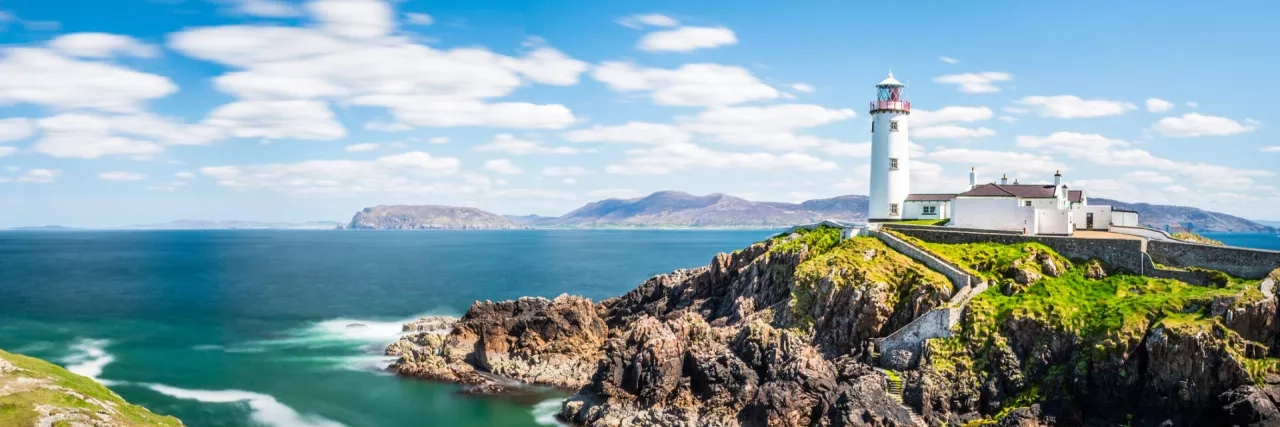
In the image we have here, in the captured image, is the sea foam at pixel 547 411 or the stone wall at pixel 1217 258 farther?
the sea foam at pixel 547 411

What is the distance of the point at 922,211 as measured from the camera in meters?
63.2

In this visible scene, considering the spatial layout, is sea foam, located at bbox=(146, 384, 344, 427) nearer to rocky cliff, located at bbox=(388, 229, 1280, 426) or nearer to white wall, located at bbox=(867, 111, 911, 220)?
rocky cliff, located at bbox=(388, 229, 1280, 426)

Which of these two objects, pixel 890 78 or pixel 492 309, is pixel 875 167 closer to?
pixel 890 78

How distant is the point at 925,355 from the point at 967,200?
17847 mm

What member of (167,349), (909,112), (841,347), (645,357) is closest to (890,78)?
(909,112)

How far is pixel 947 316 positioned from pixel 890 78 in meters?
26.1

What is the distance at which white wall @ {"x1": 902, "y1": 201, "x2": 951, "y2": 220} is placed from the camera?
62.2 metres

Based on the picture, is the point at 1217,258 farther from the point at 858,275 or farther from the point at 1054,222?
the point at 858,275

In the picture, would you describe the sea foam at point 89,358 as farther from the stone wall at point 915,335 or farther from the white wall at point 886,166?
the white wall at point 886,166

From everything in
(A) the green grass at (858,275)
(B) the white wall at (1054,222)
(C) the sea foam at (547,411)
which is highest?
(B) the white wall at (1054,222)

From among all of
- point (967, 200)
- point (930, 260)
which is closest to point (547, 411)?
point (930, 260)

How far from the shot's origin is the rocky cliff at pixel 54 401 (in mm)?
28766

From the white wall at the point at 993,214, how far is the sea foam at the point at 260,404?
3923 centimetres

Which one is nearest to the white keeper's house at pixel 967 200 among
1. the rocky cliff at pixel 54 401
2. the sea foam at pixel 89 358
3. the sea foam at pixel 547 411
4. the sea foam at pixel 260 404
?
the sea foam at pixel 547 411
